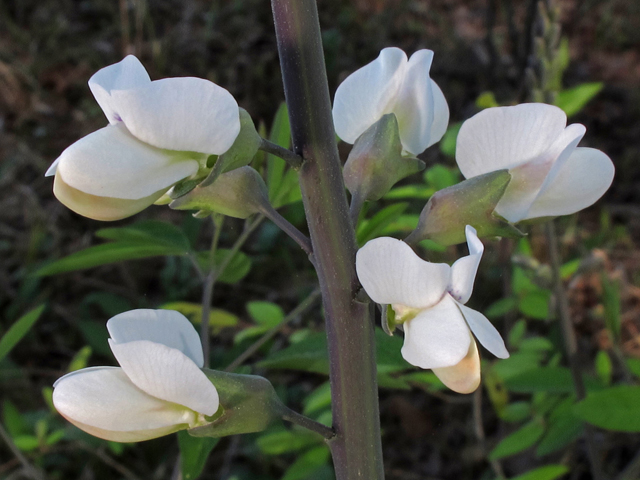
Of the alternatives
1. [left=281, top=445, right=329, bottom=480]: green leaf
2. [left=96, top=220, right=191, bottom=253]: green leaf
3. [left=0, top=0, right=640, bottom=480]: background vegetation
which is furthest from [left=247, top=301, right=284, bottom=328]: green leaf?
[left=96, top=220, right=191, bottom=253]: green leaf

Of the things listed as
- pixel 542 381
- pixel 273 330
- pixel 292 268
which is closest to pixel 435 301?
pixel 273 330

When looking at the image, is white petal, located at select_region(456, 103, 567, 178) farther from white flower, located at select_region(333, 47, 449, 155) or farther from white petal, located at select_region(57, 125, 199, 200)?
white petal, located at select_region(57, 125, 199, 200)

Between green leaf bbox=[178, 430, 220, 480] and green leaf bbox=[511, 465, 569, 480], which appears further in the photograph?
green leaf bbox=[511, 465, 569, 480]

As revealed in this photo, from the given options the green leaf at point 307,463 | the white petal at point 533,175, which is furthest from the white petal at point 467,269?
the green leaf at point 307,463

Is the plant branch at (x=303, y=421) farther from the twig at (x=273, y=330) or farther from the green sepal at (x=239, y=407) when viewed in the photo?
the twig at (x=273, y=330)

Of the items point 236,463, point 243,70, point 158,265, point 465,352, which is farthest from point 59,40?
point 465,352
